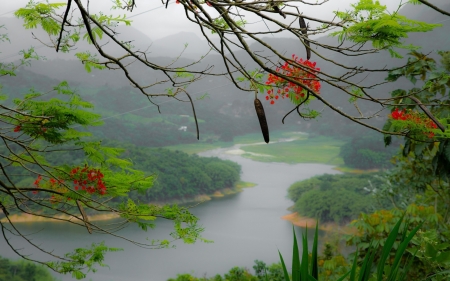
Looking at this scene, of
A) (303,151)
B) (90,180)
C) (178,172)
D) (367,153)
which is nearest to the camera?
(90,180)

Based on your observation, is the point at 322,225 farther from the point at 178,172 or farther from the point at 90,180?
the point at 90,180

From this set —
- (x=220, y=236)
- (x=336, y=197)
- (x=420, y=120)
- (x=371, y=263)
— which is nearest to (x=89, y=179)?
(x=371, y=263)

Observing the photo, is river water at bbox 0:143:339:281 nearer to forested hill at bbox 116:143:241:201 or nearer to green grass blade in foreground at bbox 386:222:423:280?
forested hill at bbox 116:143:241:201

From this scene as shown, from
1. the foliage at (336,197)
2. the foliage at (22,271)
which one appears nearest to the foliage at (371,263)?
the foliage at (336,197)

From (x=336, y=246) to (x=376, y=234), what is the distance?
201 cm

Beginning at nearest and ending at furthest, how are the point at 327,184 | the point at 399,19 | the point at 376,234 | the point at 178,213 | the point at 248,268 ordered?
the point at 399,19 < the point at 178,213 < the point at 376,234 < the point at 248,268 < the point at 327,184

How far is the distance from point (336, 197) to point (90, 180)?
323cm

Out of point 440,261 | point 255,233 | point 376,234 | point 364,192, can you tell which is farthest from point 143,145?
point 440,261

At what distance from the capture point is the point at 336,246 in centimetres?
379

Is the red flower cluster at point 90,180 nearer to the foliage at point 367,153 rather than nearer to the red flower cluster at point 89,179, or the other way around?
the red flower cluster at point 89,179

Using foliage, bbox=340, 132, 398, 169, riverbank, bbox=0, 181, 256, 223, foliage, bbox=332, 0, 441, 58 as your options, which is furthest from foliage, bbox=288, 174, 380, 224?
foliage, bbox=332, 0, 441, 58

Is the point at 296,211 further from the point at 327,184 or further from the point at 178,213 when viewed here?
the point at 178,213

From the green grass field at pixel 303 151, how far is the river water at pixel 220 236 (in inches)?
3.0

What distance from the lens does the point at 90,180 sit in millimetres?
1437
